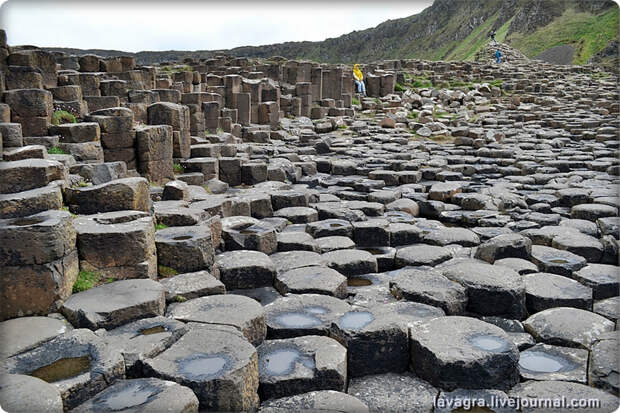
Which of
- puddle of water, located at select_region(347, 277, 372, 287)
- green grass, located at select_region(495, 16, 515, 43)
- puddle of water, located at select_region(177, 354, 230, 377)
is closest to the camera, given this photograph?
puddle of water, located at select_region(177, 354, 230, 377)

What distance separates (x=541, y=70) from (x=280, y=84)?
21840 millimetres

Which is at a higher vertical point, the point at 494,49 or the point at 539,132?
the point at 494,49

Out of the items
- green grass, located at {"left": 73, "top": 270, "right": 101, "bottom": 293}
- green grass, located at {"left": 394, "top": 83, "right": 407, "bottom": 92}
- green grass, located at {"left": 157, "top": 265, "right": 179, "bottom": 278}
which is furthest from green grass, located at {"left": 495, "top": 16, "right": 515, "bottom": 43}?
green grass, located at {"left": 73, "top": 270, "right": 101, "bottom": 293}

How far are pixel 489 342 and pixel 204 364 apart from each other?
6.86 feet

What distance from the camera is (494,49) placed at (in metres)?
45.1

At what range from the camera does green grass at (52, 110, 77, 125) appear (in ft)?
27.6

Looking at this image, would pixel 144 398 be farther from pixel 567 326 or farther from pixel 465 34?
pixel 465 34

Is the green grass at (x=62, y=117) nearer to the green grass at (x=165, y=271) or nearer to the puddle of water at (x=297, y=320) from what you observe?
the green grass at (x=165, y=271)

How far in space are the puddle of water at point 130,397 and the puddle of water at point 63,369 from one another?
32cm

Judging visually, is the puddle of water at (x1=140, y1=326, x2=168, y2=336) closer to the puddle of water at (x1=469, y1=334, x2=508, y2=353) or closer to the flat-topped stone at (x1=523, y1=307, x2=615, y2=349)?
the puddle of water at (x1=469, y1=334, x2=508, y2=353)

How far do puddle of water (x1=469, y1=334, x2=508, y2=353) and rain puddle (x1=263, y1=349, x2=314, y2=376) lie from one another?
A: 1.24m

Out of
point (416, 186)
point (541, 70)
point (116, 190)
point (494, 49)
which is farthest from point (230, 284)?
point (494, 49)

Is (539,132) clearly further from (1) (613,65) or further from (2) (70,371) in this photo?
(1) (613,65)

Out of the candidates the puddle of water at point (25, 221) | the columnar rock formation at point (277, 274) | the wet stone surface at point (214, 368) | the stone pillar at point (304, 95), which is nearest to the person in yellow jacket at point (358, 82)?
the stone pillar at point (304, 95)
